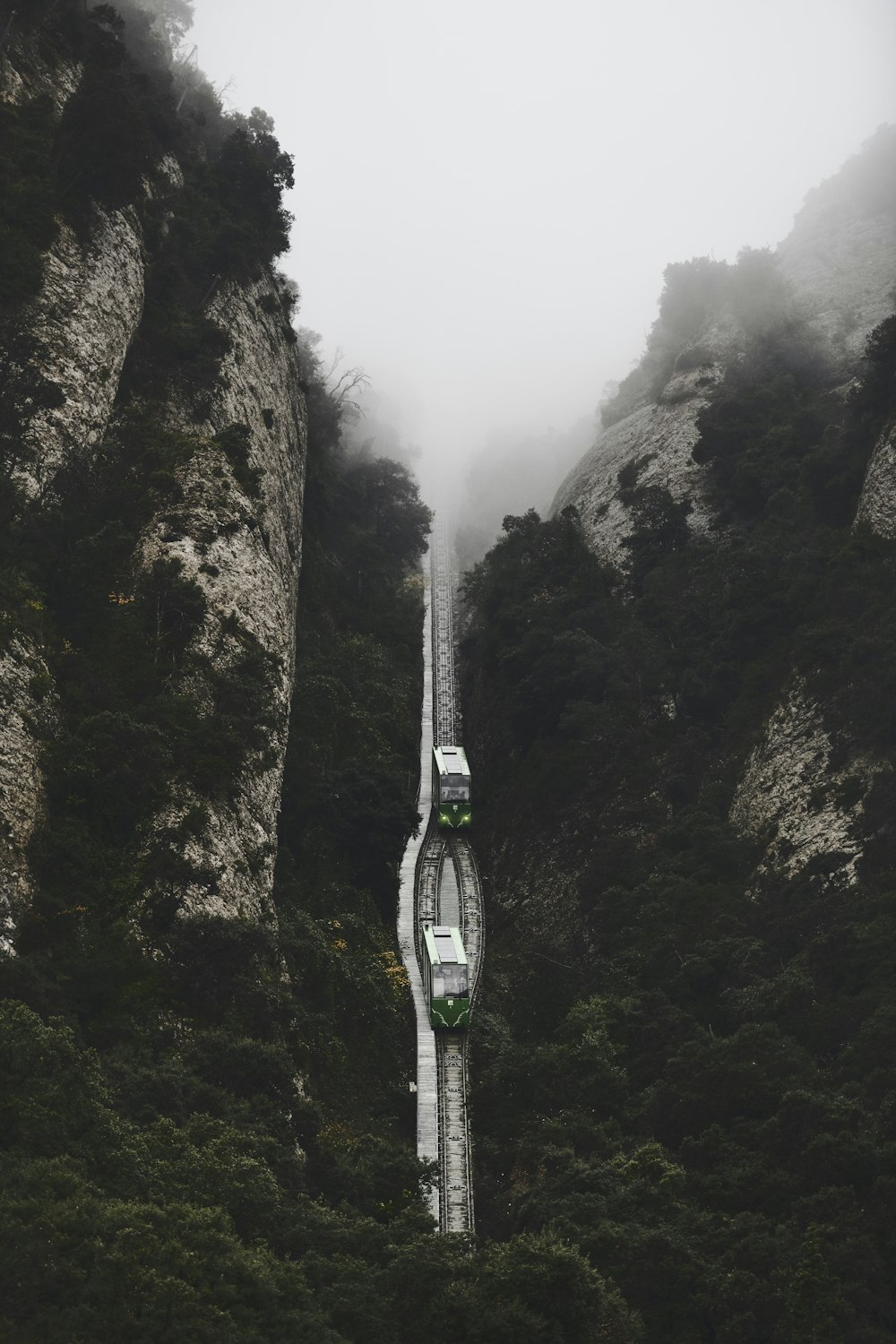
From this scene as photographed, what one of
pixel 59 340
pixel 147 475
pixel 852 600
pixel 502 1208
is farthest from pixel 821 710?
pixel 59 340

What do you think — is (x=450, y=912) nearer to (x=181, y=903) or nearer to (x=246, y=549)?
(x=246, y=549)

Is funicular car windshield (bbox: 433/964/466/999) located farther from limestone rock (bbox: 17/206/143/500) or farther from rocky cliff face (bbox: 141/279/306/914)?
limestone rock (bbox: 17/206/143/500)

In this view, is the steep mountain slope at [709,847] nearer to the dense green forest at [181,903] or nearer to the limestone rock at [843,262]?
the limestone rock at [843,262]

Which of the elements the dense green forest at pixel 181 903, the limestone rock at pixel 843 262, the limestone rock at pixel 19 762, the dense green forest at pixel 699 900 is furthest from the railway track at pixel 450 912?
the limestone rock at pixel 843 262

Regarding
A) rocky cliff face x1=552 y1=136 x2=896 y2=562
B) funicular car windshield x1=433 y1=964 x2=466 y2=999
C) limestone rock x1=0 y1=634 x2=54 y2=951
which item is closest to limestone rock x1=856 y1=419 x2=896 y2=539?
rocky cliff face x1=552 y1=136 x2=896 y2=562

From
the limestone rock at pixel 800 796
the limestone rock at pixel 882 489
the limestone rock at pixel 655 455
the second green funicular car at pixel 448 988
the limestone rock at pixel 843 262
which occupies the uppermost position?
the limestone rock at pixel 843 262

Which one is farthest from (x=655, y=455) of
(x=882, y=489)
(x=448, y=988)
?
(x=448, y=988)
